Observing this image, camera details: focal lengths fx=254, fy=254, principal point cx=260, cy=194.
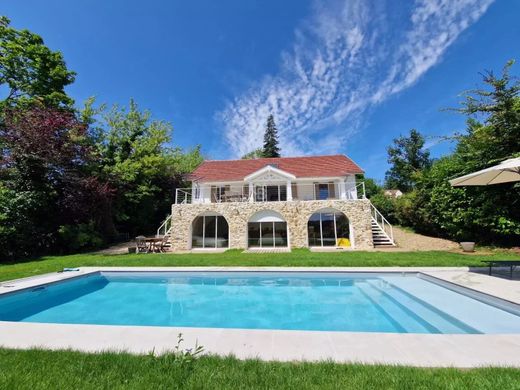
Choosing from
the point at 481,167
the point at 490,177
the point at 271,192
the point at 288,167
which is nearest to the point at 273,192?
the point at 271,192

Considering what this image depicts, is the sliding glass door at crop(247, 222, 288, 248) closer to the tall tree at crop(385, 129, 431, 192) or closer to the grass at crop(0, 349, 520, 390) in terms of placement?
the grass at crop(0, 349, 520, 390)

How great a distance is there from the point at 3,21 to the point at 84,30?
486 inches

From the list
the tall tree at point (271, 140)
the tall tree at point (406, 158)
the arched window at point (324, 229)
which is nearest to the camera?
the arched window at point (324, 229)

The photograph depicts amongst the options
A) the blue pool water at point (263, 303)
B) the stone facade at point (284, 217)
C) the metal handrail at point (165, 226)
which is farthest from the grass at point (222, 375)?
the metal handrail at point (165, 226)

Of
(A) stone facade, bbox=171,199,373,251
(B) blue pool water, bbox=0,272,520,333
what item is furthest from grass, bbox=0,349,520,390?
(A) stone facade, bbox=171,199,373,251

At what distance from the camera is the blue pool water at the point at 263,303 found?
6.86 meters

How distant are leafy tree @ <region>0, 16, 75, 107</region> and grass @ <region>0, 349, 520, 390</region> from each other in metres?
28.7

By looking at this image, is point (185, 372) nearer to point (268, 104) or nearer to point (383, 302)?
point (383, 302)

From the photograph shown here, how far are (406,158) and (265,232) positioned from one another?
37.5 metres

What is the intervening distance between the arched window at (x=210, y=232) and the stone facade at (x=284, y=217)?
102 centimetres

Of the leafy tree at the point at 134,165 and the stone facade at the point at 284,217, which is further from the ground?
the leafy tree at the point at 134,165

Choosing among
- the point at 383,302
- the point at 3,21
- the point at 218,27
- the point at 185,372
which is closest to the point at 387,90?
the point at 218,27

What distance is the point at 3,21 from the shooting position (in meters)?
23.1

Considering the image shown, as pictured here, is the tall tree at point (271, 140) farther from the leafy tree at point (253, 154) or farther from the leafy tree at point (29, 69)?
the leafy tree at point (29, 69)
